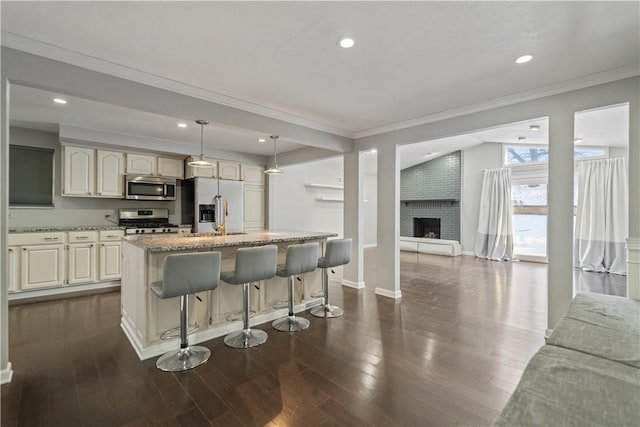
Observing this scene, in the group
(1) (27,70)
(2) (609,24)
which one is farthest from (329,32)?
(1) (27,70)

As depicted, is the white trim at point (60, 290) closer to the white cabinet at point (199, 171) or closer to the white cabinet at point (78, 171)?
the white cabinet at point (78, 171)

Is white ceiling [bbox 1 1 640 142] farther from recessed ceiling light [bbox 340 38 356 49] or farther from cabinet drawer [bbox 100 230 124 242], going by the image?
cabinet drawer [bbox 100 230 124 242]

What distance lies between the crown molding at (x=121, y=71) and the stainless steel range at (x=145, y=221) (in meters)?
3.00

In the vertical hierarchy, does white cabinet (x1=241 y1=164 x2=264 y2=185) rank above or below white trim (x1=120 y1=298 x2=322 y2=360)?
above

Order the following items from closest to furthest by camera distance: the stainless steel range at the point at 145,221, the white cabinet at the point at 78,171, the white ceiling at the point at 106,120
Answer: the white ceiling at the point at 106,120 < the white cabinet at the point at 78,171 < the stainless steel range at the point at 145,221

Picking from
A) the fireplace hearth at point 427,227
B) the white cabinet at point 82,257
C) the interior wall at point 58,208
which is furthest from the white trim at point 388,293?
the fireplace hearth at point 427,227

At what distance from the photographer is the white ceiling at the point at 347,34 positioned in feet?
6.11

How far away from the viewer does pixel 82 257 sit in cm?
446

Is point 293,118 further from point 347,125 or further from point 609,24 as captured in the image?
point 609,24

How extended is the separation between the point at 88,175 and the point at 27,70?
2.96m

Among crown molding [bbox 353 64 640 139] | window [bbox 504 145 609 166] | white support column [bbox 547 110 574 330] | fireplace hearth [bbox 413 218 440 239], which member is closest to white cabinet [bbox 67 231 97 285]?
crown molding [bbox 353 64 640 139]

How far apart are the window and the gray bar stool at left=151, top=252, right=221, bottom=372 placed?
806cm

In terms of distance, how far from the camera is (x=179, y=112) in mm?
2947

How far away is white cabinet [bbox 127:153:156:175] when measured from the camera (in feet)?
16.6
